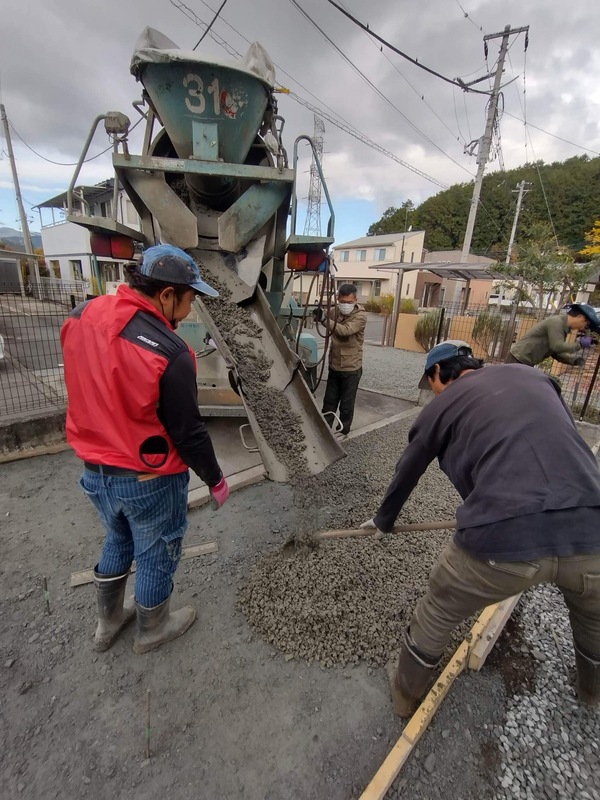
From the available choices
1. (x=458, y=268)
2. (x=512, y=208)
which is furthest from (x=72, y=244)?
(x=512, y=208)

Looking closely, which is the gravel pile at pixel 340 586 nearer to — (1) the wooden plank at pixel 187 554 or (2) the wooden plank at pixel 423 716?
(2) the wooden plank at pixel 423 716

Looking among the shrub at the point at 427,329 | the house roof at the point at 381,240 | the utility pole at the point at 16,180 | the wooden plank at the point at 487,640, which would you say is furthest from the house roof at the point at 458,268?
the house roof at the point at 381,240

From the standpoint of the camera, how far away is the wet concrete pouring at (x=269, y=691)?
4.95 ft

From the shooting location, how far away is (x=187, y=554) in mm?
2650

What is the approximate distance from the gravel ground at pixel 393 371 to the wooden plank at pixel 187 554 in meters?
4.39

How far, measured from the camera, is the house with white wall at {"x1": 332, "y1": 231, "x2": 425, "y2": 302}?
1430 inches

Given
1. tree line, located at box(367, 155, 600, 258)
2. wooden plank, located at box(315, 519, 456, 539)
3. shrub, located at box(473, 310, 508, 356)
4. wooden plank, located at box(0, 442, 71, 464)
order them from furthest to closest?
→ tree line, located at box(367, 155, 600, 258), shrub, located at box(473, 310, 508, 356), wooden plank, located at box(0, 442, 71, 464), wooden plank, located at box(315, 519, 456, 539)

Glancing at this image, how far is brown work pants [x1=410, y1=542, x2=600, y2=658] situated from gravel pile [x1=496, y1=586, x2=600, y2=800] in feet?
1.12

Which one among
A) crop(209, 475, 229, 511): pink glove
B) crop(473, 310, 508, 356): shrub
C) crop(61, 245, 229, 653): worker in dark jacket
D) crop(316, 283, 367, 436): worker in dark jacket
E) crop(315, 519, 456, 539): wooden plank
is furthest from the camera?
crop(473, 310, 508, 356): shrub

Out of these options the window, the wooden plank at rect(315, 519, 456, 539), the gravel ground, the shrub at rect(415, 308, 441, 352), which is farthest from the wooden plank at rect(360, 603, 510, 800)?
the window

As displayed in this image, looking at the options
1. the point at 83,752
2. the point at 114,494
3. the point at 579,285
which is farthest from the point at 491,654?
the point at 579,285

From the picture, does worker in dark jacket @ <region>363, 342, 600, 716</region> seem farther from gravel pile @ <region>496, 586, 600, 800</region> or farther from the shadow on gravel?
the shadow on gravel

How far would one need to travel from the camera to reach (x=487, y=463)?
1.46 metres

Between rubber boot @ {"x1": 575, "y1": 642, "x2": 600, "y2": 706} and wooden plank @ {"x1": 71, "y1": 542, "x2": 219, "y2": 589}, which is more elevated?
rubber boot @ {"x1": 575, "y1": 642, "x2": 600, "y2": 706}
